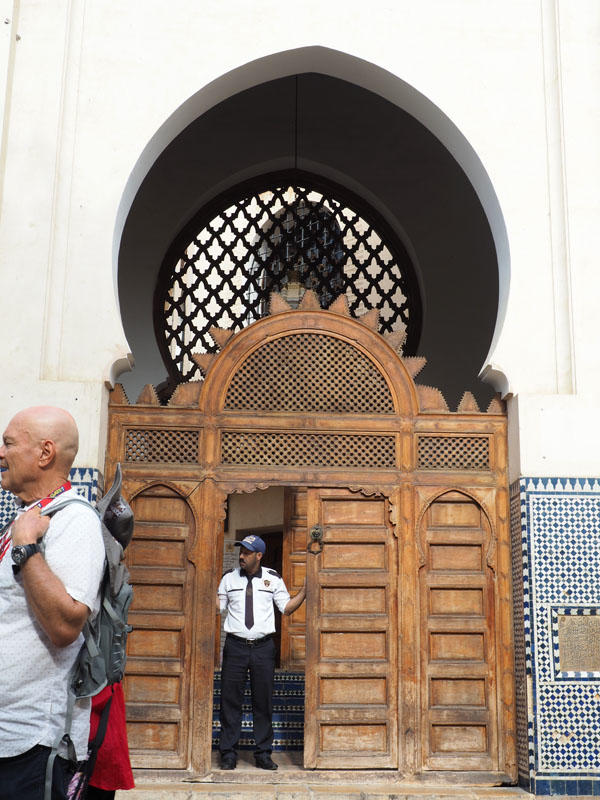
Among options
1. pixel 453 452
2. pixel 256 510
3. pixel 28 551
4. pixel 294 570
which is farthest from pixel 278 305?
pixel 256 510

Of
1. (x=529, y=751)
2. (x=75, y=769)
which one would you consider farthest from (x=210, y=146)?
(x=75, y=769)

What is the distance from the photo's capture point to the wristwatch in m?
1.99

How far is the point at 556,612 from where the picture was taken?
4.58 meters

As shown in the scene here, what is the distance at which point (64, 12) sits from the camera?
5.04m

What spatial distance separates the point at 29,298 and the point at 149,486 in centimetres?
108

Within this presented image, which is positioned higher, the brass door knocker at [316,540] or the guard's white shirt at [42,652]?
the brass door knocker at [316,540]

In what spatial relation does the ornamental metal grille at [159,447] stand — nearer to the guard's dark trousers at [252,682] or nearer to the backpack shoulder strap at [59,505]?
the guard's dark trousers at [252,682]

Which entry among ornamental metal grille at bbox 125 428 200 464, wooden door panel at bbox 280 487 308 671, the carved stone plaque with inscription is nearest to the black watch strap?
ornamental metal grille at bbox 125 428 200 464

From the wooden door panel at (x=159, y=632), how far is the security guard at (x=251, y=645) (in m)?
0.34

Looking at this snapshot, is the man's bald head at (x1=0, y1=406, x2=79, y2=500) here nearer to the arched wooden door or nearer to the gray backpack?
the gray backpack

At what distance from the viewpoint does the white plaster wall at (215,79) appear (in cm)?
469

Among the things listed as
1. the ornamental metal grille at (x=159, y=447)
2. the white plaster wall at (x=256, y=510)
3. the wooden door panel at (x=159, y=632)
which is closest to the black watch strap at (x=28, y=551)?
the wooden door panel at (x=159, y=632)

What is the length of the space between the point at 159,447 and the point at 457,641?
1754 millimetres

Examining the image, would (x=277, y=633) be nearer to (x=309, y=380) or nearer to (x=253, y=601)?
(x=253, y=601)
